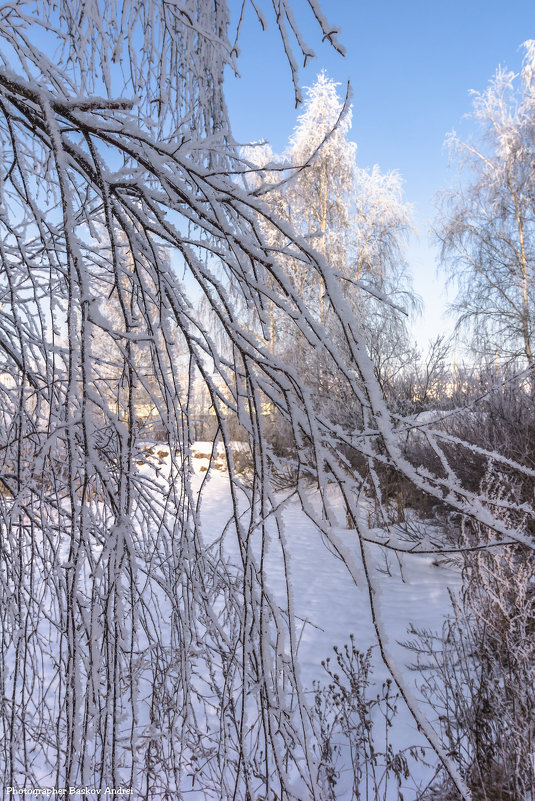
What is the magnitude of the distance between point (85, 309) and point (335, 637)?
4.74 meters

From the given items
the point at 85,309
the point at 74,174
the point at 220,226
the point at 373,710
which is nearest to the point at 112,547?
the point at 85,309

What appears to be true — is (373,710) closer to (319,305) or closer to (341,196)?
(319,305)

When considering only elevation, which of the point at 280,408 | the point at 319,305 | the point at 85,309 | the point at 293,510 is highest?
the point at 319,305

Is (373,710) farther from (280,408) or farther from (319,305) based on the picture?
(319,305)

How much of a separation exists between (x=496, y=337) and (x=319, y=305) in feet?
13.0

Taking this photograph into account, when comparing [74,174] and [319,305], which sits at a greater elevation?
[319,305]

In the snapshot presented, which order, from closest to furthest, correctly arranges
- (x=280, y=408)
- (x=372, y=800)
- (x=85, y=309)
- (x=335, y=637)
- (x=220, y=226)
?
(x=85, y=309), (x=220, y=226), (x=280, y=408), (x=372, y=800), (x=335, y=637)

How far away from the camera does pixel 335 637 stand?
4738 mm

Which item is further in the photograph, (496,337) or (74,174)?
(496,337)

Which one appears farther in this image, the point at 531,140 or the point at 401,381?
the point at 531,140

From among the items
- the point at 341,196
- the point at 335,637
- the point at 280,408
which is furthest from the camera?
the point at 341,196

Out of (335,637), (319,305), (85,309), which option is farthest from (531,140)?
(85,309)

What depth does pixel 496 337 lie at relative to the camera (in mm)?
11352

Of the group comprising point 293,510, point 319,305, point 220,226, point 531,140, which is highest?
point 531,140
